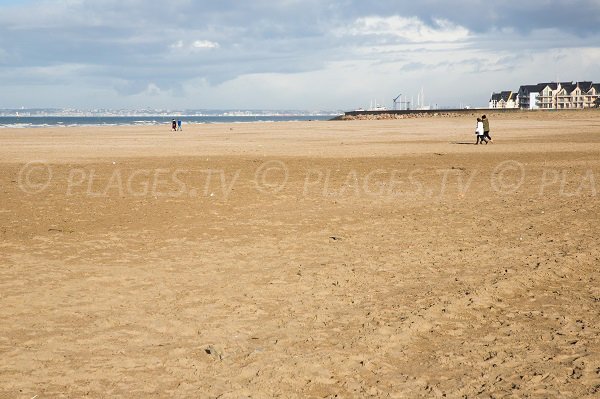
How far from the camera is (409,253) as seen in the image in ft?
30.6

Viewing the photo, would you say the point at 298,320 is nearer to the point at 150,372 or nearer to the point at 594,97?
the point at 150,372

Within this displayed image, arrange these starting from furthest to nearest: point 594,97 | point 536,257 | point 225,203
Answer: point 594,97
point 225,203
point 536,257

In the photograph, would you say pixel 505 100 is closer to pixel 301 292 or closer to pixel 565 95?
pixel 565 95

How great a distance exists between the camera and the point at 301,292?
7426mm

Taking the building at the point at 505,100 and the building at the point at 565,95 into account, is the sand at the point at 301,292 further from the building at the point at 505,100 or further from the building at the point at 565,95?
the building at the point at 505,100

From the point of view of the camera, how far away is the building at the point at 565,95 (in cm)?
15027

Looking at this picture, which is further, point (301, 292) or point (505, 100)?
point (505, 100)

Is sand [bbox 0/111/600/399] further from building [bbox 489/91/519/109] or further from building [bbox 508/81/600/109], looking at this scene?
building [bbox 489/91/519/109]

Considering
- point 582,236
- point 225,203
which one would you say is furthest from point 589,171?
point 225,203

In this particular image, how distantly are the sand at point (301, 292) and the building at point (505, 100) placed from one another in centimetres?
16087

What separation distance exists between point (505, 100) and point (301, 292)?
178472 millimetres

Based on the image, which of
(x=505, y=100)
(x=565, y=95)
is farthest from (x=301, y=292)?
(x=505, y=100)

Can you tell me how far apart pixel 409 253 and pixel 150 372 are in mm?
5092

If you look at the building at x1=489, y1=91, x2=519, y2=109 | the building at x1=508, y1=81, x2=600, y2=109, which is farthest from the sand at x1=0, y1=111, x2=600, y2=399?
the building at x1=489, y1=91, x2=519, y2=109
